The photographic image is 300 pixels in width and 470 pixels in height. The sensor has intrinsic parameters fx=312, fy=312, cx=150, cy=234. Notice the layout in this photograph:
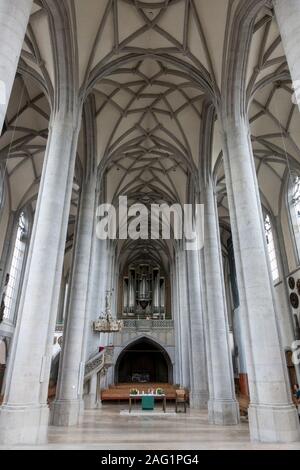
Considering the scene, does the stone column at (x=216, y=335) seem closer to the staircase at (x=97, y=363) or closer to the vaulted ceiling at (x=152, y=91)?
the vaulted ceiling at (x=152, y=91)

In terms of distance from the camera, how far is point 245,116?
966 cm

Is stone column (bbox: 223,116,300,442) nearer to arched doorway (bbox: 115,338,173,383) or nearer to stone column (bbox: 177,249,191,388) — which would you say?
stone column (bbox: 177,249,191,388)

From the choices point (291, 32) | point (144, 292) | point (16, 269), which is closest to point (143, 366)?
point (144, 292)

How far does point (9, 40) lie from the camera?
179 inches

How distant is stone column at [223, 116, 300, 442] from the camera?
6277mm

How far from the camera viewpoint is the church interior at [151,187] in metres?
6.43

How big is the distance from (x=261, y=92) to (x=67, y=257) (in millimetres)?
19618

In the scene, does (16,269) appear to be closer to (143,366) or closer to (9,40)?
(9,40)

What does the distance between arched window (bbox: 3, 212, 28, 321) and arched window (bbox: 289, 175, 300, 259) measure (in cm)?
1466

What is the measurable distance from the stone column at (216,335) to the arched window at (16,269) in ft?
35.4

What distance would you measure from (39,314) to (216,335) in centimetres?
672

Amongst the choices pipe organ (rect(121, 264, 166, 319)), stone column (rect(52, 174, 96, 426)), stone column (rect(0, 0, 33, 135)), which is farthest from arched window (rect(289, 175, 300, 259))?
pipe organ (rect(121, 264, 166, 319))

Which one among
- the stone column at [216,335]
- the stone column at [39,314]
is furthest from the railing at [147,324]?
the stone column at [39,314]

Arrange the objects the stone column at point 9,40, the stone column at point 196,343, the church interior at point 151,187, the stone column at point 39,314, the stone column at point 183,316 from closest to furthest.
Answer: the stone column at point 9,40 → the stone column at point 39,314 → the church interior at point 151,187 → the stone column at point 196,343 → the stone column at point 183,316
